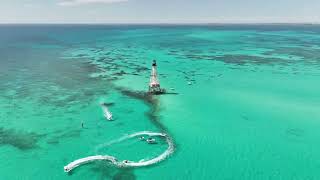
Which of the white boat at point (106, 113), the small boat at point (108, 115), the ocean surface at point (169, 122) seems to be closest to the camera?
the ocean surface at point (169, 122)

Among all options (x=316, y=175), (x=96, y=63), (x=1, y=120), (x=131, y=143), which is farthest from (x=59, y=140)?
(x=96, y=63)

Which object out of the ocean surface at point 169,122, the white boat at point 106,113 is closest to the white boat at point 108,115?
the white boat at point 106,113

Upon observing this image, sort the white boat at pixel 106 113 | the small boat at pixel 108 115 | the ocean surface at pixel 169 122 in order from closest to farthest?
1. the ocean surface at pixel 169 122
2. the small boat at pixel 108 115
3. the white boat at pixel 106 113

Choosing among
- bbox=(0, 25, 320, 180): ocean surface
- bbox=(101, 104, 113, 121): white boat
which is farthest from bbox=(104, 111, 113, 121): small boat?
bbox=(0, 25, 320, 180): ocean surface

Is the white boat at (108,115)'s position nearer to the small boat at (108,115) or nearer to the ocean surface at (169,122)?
the small boat at (108,115)

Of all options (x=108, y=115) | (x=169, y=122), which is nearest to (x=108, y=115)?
(x=108, y=115)

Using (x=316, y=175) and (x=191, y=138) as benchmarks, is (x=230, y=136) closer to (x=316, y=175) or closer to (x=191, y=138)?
(x=191, y=138)

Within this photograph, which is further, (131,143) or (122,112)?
(122,112)

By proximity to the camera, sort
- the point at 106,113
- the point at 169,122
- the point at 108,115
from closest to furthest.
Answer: the point at 169,122 → the point at 108,115 → the point at 106,113

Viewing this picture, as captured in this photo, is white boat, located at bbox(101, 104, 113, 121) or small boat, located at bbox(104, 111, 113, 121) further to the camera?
white boat, located at bbox(101, 104, 113, 121)

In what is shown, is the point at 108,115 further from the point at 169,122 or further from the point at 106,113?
the point at 169,122

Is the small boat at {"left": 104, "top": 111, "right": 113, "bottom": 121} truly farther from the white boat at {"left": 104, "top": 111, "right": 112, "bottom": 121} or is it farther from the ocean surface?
the ocean surface
